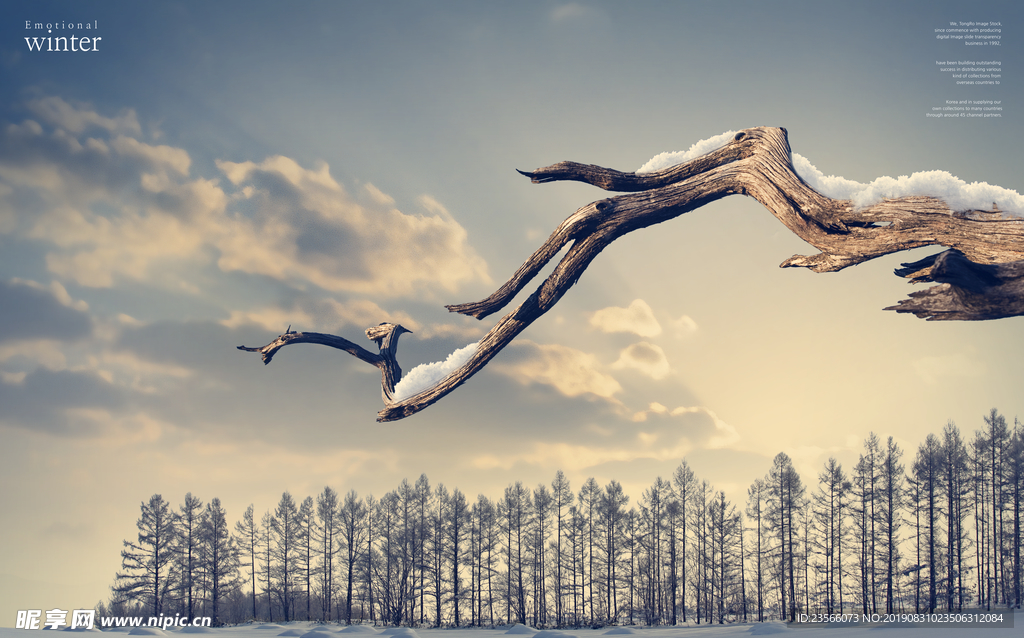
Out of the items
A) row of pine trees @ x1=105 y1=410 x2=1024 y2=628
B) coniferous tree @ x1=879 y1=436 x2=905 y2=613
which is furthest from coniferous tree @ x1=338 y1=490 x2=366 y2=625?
coniferous tree @ x1=879 y1=436 x2=905 y2=613

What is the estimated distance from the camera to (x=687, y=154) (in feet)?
12.2

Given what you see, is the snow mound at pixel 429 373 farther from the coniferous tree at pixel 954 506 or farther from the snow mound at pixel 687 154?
the coniferous tree at pixel 954 506

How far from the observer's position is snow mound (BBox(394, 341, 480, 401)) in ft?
13.3

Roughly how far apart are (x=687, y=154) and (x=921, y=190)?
1226 millimetres

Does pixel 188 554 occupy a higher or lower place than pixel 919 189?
lower

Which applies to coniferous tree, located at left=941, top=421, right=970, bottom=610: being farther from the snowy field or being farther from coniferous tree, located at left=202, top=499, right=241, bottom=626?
coniferous tree, located at left=202, top=499, right=241, bottom=626

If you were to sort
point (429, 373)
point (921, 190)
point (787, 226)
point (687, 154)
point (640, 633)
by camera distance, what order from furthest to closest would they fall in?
1. point (640, 633)
2. point (429, 373)
3. point (687, 154)
4. point (787, 226)
5. point (921, 190)

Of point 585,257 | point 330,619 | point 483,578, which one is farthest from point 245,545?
point 585,257

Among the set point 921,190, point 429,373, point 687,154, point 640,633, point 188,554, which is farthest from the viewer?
point 188,554

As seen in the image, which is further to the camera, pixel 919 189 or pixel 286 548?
pixel 286 548

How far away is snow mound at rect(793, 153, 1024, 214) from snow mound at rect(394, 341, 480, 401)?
2.24m

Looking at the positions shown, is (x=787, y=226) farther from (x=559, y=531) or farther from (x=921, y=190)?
(x=559, y=531)

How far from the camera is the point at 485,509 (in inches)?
1451

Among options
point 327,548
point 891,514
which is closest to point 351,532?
point 327,548
